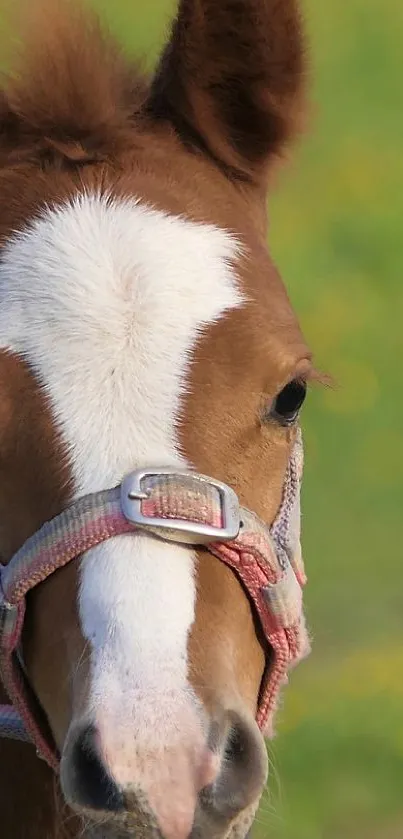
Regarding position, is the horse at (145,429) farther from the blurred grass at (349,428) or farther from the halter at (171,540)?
the blurred grass at (349,428)

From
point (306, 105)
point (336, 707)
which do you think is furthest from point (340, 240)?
point (306, 105)

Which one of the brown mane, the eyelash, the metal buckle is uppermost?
the brown mane

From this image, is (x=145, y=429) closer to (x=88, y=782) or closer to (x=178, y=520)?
(x=178, y=520)

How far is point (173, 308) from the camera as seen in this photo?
4.13 feet

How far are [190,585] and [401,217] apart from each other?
15.1 ft

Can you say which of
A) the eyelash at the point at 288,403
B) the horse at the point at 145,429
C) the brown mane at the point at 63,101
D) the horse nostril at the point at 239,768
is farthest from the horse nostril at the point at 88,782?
the brown mane at the point at 63,101

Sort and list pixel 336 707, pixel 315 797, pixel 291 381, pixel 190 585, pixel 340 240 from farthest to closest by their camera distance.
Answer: pixel 340 240
pixel 336 707
pixel 315 797
pixel 291 381
pixel 190 585

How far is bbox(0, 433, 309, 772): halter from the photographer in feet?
3.73

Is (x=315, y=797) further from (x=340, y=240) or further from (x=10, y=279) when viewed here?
(x=340, y=240)

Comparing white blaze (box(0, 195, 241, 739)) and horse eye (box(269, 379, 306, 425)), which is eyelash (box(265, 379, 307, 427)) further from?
white blaze (box(0, 195, 241, 739))

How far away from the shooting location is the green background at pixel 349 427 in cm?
307

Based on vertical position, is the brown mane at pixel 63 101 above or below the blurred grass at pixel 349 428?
above

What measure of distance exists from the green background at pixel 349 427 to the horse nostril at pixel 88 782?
1.01 m

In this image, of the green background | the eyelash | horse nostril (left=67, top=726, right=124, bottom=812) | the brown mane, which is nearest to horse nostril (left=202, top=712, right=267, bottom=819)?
horse nostril (left=67, top=726, right=124, bottom=812)
